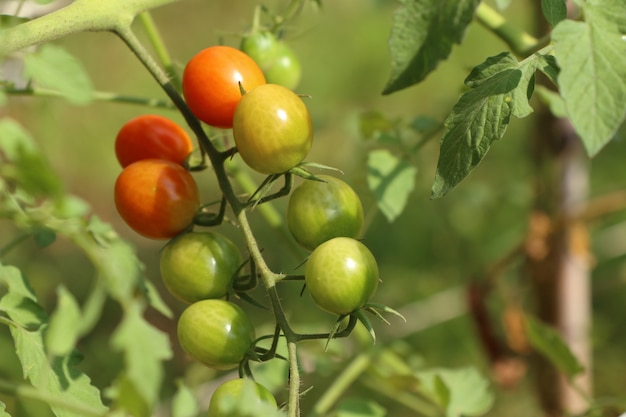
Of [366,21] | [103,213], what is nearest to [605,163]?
[366,21]

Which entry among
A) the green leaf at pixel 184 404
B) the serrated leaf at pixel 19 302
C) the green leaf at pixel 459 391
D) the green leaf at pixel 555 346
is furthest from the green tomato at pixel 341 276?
the green leaf at pixel 555 346

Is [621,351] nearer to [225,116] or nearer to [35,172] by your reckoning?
[225,116]

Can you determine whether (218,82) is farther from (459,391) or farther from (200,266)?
(459,391)

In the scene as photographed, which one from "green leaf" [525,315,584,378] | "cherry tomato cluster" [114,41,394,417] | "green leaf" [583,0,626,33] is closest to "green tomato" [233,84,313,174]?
"cherry tomato cluster" [114,41,394,417]

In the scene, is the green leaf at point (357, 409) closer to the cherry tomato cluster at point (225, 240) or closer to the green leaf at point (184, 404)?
the cherry tomato cluster at point (225, 240)

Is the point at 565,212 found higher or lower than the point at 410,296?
higher

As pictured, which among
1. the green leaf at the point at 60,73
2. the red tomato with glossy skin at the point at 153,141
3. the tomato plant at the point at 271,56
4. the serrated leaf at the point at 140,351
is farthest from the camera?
the tomato plant at the point at 271,56
